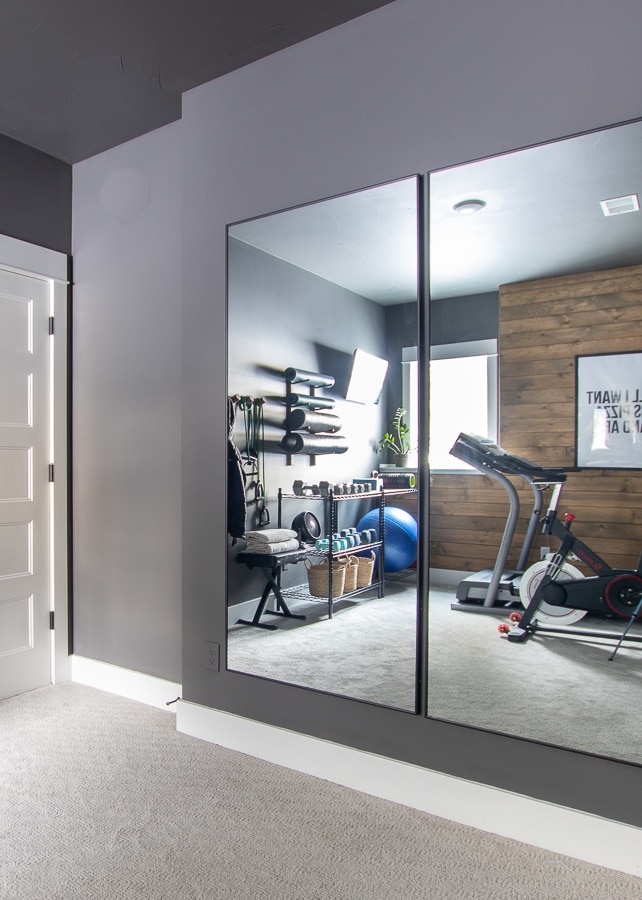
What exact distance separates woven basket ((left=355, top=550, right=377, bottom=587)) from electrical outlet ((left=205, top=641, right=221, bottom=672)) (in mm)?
750

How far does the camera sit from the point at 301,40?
2.47 m

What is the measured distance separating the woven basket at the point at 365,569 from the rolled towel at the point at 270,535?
306 millimetres

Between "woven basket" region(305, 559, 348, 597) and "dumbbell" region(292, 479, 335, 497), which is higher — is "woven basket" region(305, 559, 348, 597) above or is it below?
below

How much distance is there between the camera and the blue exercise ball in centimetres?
228

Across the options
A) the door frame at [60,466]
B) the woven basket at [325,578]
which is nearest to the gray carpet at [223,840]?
the woven basket at [325,578]

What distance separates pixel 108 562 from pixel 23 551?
1.44ft

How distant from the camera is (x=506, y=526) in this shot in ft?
6.96

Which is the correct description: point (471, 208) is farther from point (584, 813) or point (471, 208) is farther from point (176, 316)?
point (584, 813)

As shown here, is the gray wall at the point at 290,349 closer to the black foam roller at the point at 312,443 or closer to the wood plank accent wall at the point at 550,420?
the black foam roller at the point at 312,443

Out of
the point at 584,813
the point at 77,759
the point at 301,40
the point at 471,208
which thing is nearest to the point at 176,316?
the point at 301,40

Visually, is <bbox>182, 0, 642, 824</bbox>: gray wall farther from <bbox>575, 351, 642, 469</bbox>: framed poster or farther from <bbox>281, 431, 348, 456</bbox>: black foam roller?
<bbox>575, 351, 642, 469</bbox>: framed poster

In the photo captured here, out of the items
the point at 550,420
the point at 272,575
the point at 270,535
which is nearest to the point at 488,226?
the point at 550,420

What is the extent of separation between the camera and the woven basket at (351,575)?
7.90 ft

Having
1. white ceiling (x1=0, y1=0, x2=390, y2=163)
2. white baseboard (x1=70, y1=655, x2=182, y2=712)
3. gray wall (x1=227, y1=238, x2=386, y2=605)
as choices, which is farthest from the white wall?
gray wall (x1=227, y1=238, x2=386, y2=605)
